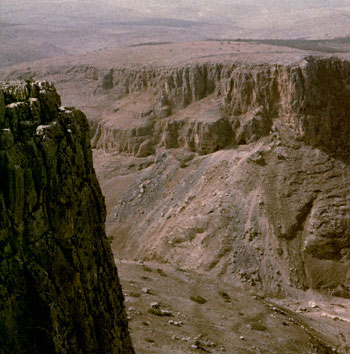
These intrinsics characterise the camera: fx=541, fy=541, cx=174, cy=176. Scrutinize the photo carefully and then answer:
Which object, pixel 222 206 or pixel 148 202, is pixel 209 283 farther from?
pixel 148 202

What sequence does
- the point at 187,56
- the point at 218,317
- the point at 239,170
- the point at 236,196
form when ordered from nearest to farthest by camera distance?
the point at 218,317, the point at 236,196, the point at 239,170, the point at 187,56

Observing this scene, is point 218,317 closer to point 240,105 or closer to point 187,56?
point 240,105

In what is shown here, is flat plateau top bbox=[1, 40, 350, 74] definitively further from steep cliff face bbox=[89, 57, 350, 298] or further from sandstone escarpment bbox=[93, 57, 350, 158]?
steep cliff face bbox=[89, 57, 350, 298]

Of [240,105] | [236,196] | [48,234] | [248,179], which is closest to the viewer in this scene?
[48,234]

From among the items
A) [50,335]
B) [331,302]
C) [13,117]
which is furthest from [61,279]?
[331,302]

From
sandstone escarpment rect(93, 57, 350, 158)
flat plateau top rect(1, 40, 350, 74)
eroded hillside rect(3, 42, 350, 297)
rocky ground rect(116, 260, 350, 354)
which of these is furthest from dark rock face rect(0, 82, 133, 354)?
flat plateau top rect(1, 40, 350, 74)

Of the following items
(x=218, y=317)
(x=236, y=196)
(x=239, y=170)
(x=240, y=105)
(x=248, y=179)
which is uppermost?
(x=240, y=105)

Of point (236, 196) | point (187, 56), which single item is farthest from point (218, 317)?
point (187, 56)
